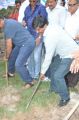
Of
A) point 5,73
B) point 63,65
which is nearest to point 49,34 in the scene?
point 63,65

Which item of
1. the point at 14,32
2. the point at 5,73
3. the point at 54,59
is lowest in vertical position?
the point at 5,73

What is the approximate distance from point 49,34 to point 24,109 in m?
1.54

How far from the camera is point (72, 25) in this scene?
7.94m

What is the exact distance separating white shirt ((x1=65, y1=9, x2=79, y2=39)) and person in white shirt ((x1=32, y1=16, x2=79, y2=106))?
0.80 metres

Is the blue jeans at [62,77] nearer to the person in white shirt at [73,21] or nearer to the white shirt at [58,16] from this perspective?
the person in white shirt at [73,21]

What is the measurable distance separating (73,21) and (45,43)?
140 centimetres

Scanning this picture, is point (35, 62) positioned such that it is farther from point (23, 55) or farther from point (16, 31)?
point (16, 31)

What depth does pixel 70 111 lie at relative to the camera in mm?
6855

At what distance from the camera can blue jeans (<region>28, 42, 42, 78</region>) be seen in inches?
331

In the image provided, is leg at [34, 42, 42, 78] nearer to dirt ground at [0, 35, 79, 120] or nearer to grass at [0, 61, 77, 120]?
grass at [0, 61, 77, 120]

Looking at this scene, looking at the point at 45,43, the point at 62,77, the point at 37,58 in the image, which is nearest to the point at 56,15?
the point at 37,58

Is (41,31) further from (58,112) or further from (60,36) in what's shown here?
(58,112)

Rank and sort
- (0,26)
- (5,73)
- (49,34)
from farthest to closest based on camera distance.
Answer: (5,73) < (0,26) < (49,34)

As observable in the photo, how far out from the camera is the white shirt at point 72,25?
26.0 feet
